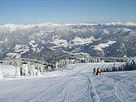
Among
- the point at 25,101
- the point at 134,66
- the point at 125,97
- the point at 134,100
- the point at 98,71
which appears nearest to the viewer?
the point at 134,100

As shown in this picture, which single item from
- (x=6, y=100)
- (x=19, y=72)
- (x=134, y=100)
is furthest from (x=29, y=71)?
(x=134, y=100)

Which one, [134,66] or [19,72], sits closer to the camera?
[19,72]

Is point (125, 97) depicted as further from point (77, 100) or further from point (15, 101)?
point (15, 101)

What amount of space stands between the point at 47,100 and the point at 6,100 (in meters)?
4.16

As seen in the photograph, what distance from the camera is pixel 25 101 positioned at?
22578 mm

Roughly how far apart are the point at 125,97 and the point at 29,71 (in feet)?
263

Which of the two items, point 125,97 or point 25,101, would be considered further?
point 25,101

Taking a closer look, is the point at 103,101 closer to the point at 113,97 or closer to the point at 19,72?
the point at 113,97

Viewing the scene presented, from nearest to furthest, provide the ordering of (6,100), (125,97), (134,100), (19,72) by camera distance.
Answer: (134,100)
(125,97)
(6,100)
(19,72)

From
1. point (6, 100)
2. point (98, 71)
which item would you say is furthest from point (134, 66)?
point (6, 100)

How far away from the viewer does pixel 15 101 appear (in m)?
23.3

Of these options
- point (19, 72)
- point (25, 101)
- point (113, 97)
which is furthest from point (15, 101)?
point (19, 72)

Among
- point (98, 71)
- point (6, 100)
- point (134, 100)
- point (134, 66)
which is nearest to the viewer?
point (134, 100)

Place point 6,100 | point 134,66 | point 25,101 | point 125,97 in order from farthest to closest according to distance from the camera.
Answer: point 134,66
point 6,100
point 25,101
point 125,97
